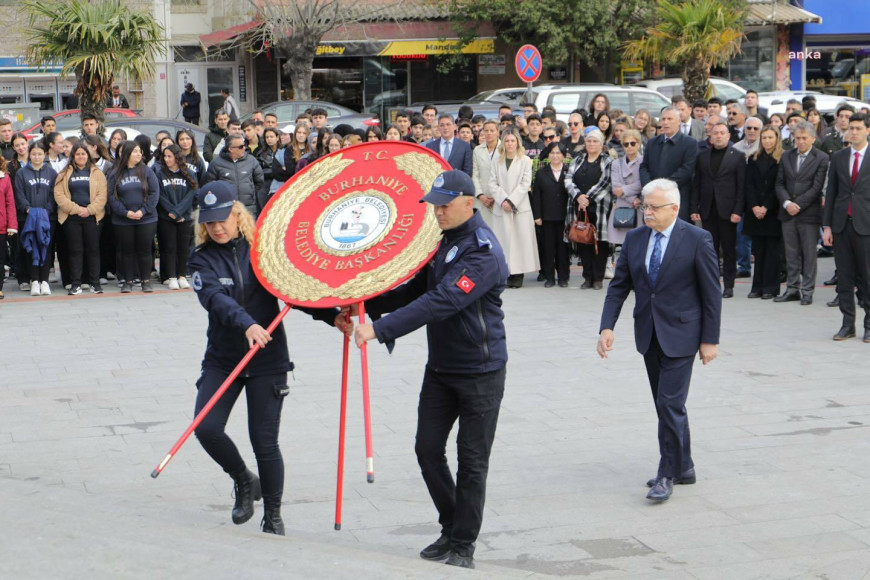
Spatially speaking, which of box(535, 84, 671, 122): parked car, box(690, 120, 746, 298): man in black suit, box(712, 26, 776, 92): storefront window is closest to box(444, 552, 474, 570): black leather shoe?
box(690, 120, 746, 298): man in black suit

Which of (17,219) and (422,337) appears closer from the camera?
(422,337)

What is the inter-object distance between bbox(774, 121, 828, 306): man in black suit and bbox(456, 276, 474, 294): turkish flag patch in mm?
8005

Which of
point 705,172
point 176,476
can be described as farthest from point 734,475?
point 705,172

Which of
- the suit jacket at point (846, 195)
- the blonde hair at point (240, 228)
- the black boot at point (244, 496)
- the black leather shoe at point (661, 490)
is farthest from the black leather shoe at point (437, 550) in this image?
the suit jacket at point (846, 195)

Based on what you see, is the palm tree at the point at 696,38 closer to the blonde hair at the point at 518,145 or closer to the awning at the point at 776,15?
the blonde hair at the point at 518,145

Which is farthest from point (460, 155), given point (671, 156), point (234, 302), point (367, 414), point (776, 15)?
point (776, 15)

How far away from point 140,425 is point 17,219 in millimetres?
6504

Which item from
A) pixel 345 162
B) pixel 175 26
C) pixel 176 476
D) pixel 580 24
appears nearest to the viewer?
pixel 345 162

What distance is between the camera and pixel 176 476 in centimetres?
714

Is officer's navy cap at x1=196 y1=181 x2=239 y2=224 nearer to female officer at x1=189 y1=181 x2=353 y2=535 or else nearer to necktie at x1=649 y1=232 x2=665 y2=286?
female officer at x1=189 y1=181 x2=353 y2=535

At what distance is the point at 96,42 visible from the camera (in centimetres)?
1728

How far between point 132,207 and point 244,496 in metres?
8.46

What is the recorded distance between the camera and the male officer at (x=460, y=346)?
5406 mm

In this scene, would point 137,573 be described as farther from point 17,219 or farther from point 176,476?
point 17,219
